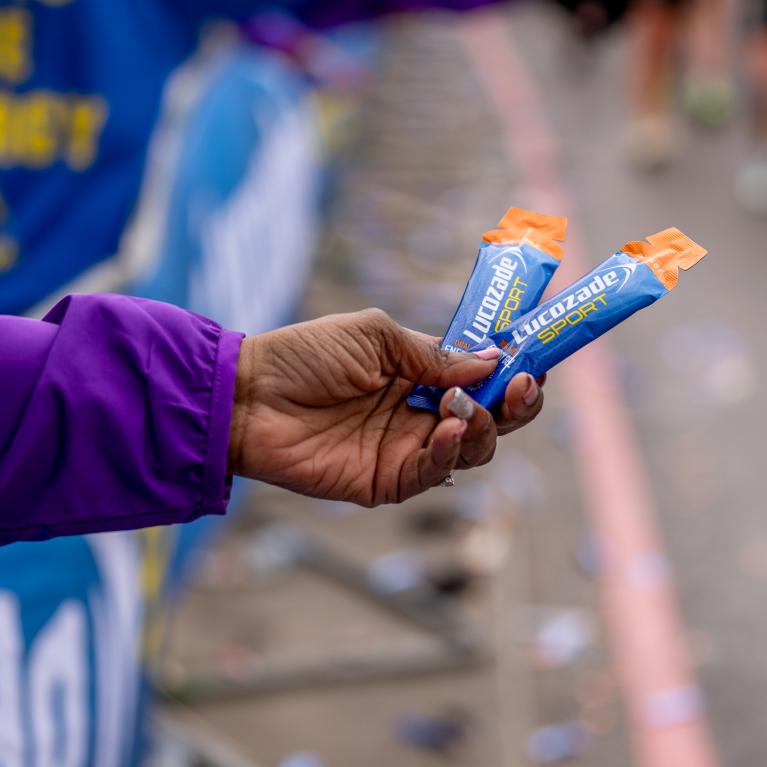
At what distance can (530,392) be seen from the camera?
1521 mm

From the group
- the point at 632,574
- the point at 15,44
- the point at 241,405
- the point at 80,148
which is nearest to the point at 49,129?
the point at 80,148

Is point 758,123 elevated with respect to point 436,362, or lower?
elevated

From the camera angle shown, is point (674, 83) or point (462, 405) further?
point (674, 83)

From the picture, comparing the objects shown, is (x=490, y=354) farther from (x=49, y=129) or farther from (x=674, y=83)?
(x=674, y=83)

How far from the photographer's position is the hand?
1.54 metres

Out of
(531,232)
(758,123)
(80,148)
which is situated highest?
(758,123)

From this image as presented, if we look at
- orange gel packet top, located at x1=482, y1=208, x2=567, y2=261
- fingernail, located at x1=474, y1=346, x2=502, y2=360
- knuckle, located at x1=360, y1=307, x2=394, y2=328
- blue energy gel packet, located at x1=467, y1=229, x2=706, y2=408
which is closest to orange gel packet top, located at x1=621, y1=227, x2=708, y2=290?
blue energy gel packet, located at x1=467, y1=229, x2=706, y2=408

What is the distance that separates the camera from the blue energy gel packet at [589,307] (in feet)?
4.96

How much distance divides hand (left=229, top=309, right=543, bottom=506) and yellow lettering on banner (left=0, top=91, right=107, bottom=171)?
147 centimetres

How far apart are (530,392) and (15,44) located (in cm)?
178

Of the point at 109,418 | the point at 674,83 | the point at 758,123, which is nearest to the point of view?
the point at 109,418

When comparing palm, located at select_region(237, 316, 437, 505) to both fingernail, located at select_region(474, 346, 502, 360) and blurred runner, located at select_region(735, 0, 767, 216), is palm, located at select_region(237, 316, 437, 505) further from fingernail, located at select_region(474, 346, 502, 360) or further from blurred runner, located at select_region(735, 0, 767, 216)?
blurred runner, located at select_region(735, 0, 767, 216)

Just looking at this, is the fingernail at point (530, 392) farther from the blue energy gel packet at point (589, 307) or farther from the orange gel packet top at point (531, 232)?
the orange gel packet top at point (531, 232)

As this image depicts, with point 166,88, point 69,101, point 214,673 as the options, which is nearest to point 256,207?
point 166,88
